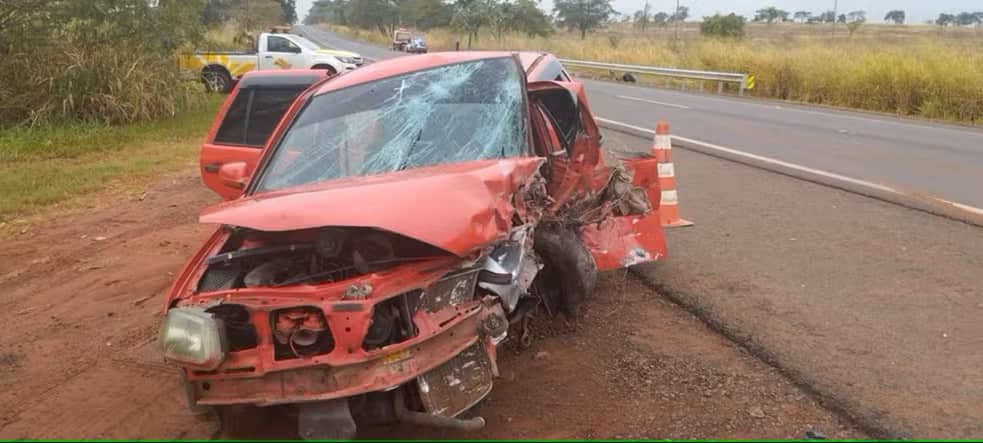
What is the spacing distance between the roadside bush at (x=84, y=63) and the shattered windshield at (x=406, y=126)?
11.9 metres

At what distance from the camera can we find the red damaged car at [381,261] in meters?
3.29

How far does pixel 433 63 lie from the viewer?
206 inches

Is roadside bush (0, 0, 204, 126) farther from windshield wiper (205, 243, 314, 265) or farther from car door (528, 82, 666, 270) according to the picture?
windshield wiper (205, 243, 314, 265)

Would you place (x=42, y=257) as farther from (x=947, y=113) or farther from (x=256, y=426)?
(x=947, y=113)

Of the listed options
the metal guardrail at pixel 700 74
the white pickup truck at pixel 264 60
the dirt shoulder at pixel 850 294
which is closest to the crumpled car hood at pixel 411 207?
the dirt shoulder at pixel 850 294

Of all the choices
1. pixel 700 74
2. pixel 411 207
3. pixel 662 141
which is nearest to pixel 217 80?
pixel 700 74

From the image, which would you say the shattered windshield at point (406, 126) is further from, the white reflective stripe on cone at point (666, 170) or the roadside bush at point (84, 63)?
the roadside bush at point (84, 63)

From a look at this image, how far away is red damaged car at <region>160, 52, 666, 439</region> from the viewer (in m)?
3.29


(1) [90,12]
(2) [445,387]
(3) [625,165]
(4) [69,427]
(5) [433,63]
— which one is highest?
(1) [90,12]

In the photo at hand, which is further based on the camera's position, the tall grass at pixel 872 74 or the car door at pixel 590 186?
the tall grass at pixel 872 74

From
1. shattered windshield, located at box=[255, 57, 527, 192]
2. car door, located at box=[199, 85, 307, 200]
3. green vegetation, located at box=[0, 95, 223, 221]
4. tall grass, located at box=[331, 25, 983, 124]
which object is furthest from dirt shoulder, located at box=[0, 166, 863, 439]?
tall grass, located at box=[331, 25, 983, 124]

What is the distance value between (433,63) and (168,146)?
1003cm

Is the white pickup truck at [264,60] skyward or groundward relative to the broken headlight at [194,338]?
skyward

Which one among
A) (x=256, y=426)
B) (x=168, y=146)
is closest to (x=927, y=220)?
(x=256, y=426)
